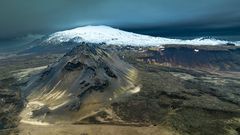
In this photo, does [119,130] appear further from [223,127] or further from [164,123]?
[223,127]

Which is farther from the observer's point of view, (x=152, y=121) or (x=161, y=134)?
(x=152, y=121)

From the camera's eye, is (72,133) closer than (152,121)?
Yes

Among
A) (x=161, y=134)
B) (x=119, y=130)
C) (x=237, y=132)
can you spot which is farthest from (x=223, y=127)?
(x=119, y=130)

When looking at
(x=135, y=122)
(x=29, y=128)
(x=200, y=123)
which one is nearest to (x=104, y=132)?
(x=135, y=122)

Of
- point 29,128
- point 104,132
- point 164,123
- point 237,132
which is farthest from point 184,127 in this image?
point 29,128

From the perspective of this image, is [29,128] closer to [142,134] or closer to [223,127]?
[142,134]

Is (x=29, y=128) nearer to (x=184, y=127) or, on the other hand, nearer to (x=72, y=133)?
(x=72, y=133)

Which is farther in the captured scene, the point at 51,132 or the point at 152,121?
the point at 152,121
